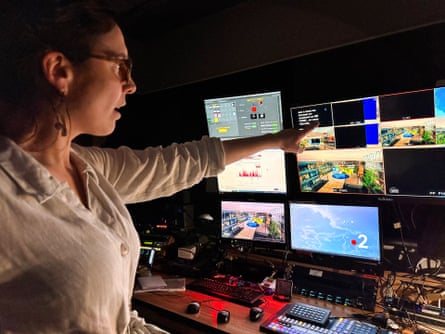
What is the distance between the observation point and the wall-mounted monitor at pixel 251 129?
187 cm

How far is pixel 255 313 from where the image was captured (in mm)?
1456

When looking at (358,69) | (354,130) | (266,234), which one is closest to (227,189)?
(266,234)

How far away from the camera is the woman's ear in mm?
734

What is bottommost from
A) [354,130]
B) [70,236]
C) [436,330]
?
[436,330]

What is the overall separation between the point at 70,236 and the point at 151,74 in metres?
2.30

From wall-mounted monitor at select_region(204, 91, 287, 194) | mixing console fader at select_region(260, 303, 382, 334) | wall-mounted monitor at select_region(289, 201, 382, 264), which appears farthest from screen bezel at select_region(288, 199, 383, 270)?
mixing console fader at select_region(260, 303, 382, 334)

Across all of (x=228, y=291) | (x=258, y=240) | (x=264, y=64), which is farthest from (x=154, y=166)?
(x=264, y=64)

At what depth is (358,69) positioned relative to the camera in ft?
5.99

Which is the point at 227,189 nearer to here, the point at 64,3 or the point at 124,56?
the point at 124,56

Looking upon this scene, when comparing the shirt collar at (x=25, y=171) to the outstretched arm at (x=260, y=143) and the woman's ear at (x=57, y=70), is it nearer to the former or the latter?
the woman's ear at (x=57, y=70)

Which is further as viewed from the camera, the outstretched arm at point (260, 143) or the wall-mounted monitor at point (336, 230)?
the wall-mounted monitor at point (336, 230)

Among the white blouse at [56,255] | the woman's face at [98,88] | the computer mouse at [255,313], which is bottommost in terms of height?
the computer mouse at [255,313]

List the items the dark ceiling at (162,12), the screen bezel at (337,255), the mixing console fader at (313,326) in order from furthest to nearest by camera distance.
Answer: the dark ceiling at (162,12), the screen bezel at (337,255), the mixing console fader at (313,326)

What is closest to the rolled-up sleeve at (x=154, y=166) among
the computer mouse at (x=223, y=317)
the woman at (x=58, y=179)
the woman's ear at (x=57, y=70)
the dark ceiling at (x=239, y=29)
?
the woman at (x=58, y=179)
